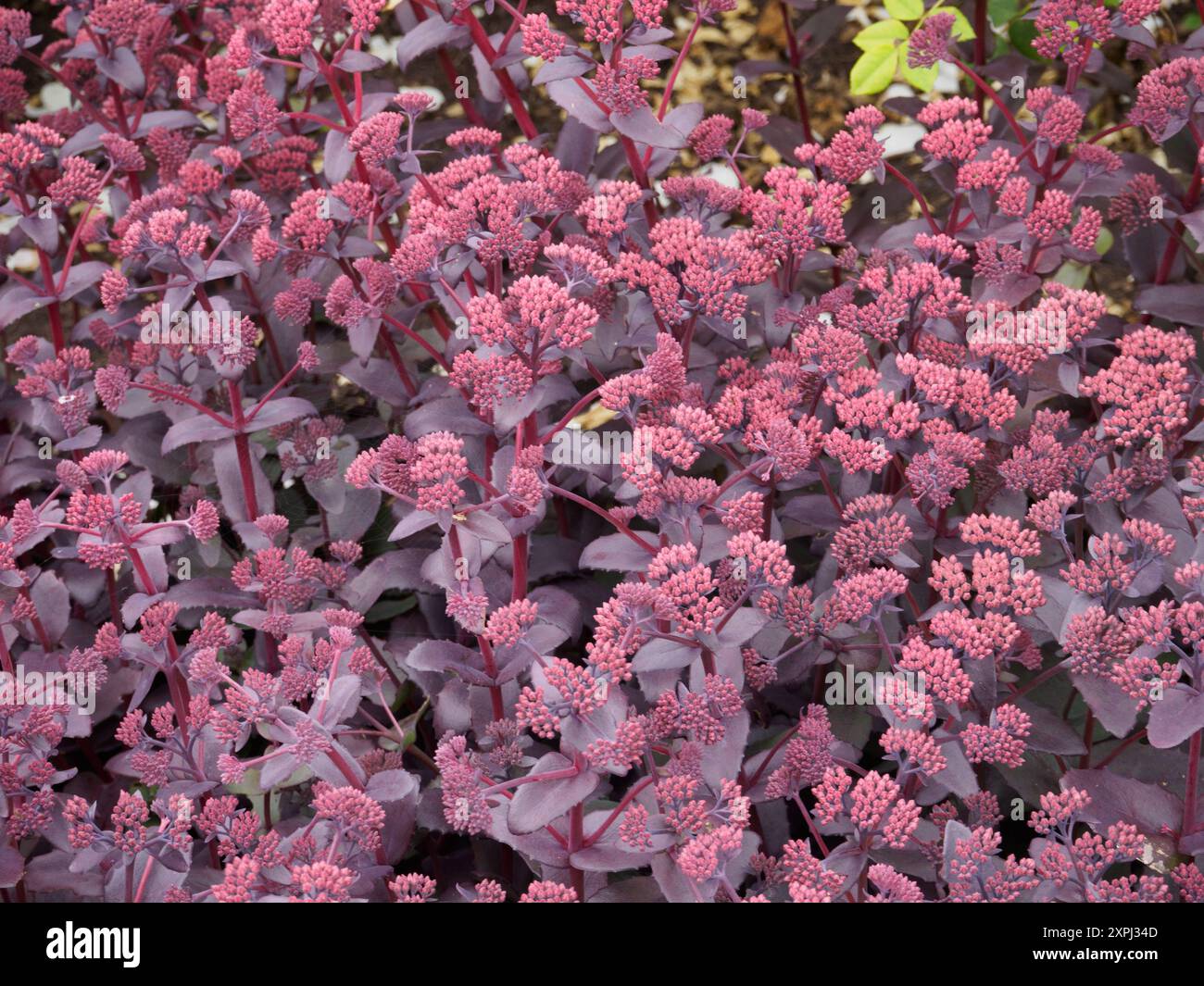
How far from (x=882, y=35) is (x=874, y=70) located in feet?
0.22

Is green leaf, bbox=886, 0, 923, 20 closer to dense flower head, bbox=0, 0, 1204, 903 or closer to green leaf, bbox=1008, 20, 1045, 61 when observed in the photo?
dense flower head, bbox=0, 0, 1204, 903

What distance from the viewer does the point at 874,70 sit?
2.20 meters

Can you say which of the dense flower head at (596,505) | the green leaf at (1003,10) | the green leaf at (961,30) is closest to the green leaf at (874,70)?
the dense flower head at (596,505)

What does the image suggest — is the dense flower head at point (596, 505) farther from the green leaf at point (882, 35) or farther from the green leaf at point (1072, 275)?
the green leaf at point (1072, 275)

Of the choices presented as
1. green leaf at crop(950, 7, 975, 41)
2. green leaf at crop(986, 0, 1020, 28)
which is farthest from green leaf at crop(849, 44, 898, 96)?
green leaf at crop(986, 0, 1020, 28)

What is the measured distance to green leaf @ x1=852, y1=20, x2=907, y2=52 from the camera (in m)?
2.21

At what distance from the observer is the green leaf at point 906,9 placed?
217cm

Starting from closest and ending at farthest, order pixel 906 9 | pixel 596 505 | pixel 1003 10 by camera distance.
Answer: pixel 596 505
pixel 906 9
pixel 1003 10

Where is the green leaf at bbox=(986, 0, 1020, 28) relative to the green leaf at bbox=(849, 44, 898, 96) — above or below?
above

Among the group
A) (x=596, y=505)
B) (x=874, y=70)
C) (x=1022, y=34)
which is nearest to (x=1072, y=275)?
(x=1022, y=34)

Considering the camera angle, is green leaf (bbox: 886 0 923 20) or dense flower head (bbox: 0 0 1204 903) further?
green leaf (bbox: 886 0 923 20)

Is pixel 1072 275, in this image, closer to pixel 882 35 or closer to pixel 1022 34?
pixel 1022 34

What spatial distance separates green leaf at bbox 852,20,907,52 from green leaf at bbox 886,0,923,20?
2 centimetres

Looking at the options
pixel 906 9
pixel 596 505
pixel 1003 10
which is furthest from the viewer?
pixel 1003 10
